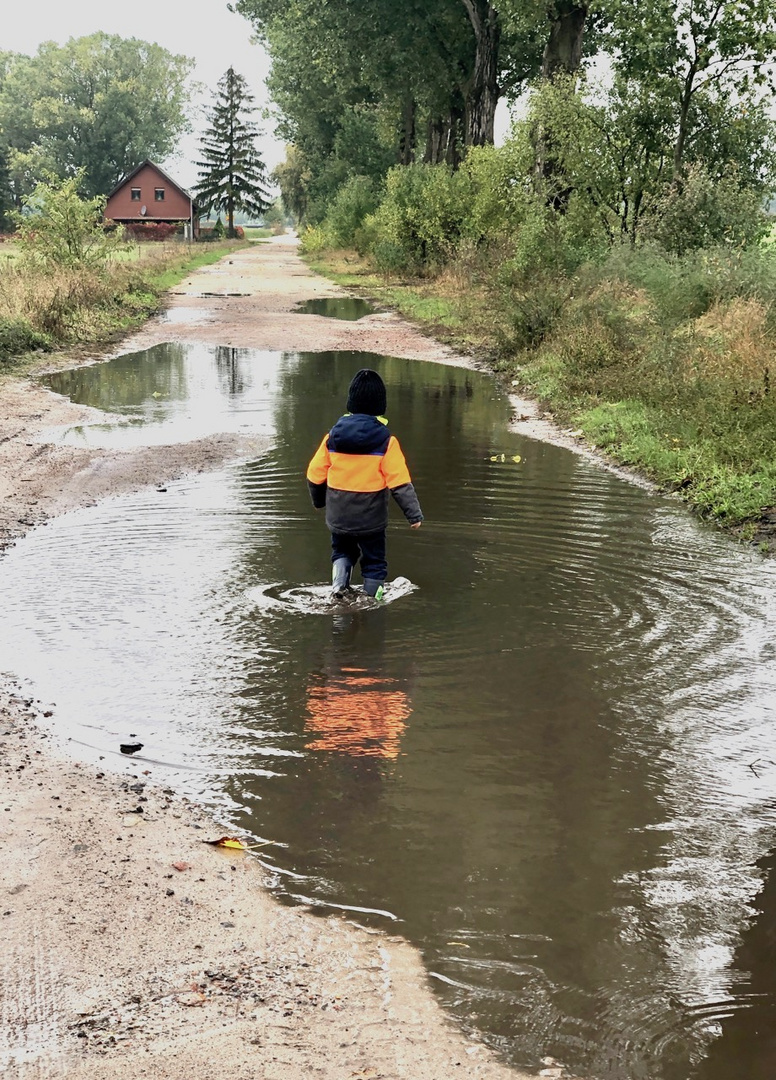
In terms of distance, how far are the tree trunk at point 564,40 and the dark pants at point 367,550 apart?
21588mm

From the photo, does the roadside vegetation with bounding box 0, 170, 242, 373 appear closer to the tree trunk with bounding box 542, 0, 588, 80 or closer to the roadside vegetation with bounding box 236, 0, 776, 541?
the roadside vegetation with bounding box 236, 0, 776, 541

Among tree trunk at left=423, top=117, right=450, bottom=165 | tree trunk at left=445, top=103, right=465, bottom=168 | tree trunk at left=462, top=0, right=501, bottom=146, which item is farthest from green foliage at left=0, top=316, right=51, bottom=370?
tree trunk at left=423, top=117, right=450, bottom=165

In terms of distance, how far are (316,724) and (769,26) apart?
21473mm

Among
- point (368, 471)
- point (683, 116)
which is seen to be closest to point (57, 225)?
point (683, 116)

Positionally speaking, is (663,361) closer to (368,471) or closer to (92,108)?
(368,471)

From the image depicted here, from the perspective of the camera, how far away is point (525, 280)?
21250 mm

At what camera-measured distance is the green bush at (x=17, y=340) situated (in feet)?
64.7

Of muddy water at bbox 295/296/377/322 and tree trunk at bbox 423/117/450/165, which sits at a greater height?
tree trunk at bbox 423/117/450/165

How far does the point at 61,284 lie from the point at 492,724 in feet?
67.7

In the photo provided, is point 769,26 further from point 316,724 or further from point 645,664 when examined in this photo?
point 316,724

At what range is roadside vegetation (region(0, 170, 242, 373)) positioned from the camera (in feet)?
71.0

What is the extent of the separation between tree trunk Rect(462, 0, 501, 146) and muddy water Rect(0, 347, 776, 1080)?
26811 mm

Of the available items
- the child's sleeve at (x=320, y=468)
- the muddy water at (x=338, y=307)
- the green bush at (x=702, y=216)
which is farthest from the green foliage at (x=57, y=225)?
the child's sleeve at (x=320, y=468)

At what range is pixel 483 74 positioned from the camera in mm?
34438
